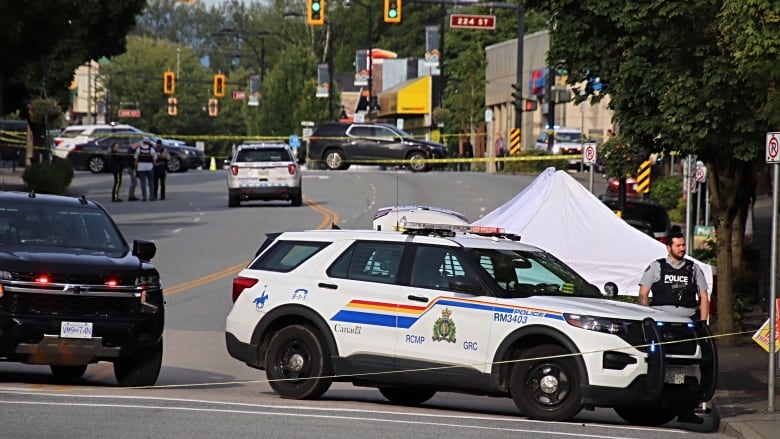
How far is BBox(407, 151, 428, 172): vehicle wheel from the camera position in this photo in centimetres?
5783

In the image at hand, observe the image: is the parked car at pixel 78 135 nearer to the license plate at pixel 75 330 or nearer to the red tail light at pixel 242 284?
the red tail light at pixel 242 284

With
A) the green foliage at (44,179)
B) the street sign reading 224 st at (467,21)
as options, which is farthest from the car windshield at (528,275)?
the street sign reading 224 st at (467,21)

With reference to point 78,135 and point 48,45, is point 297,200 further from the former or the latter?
point 78,135

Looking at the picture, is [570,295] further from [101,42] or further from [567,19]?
[101,42]

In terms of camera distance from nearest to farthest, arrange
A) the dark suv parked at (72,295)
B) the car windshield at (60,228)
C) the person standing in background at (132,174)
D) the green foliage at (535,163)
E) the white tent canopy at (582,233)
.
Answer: the dark suv parked at (72,295) < the car windshield at (60,228) < the white tent canopy at (582,233) < the person standing in background at (132,174) < the green foliage at (535,163)

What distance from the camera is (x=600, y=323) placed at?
13219 millimetres

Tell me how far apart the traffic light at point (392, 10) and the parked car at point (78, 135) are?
22.7 m

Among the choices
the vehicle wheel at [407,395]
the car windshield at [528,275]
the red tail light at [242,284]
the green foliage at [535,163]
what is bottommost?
the vehicle wheel at [407,395]

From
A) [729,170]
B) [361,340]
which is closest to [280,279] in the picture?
[361,340]

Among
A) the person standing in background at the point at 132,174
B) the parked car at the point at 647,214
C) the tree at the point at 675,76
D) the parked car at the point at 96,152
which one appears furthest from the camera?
the parked car at the point at 96,152

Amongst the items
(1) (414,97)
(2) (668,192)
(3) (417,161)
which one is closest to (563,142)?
(3) (417,161)

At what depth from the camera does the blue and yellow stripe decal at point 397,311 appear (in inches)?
536

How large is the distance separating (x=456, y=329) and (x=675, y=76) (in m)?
7.36

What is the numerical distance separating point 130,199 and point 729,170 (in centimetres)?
2770
